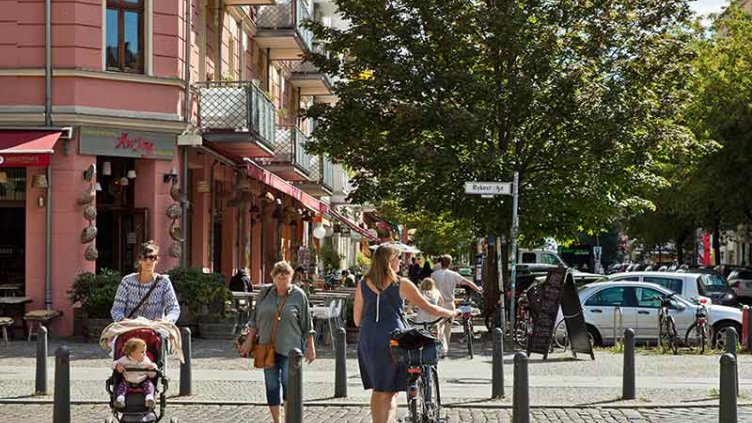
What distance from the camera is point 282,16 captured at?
34.2 meters

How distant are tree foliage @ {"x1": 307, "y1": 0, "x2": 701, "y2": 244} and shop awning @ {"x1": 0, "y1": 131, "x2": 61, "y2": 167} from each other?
5.86 meters

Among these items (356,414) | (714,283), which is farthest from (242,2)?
(356,414)

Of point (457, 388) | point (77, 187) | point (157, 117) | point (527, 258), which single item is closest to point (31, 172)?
point (77, 187)

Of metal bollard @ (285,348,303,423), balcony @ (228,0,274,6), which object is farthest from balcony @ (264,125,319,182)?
metal bollard @ (285,348,303,423)

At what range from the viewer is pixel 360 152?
25.9m

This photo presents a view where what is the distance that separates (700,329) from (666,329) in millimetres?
578

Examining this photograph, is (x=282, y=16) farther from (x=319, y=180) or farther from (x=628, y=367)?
(x=628, y=367)

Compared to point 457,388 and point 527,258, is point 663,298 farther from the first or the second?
point 527,258

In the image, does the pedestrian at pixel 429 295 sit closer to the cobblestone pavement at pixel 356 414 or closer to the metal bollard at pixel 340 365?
the metal bollard at pixel 340 365

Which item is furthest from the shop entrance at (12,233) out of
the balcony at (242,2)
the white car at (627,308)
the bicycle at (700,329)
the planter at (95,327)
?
the bicycle at (700,329)

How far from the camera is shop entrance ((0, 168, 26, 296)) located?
24.2m

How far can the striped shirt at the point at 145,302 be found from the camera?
11.1m

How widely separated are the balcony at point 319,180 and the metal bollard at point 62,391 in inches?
1032

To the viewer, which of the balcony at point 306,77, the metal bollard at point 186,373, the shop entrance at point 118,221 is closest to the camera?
the metal bollard at point 186,373
